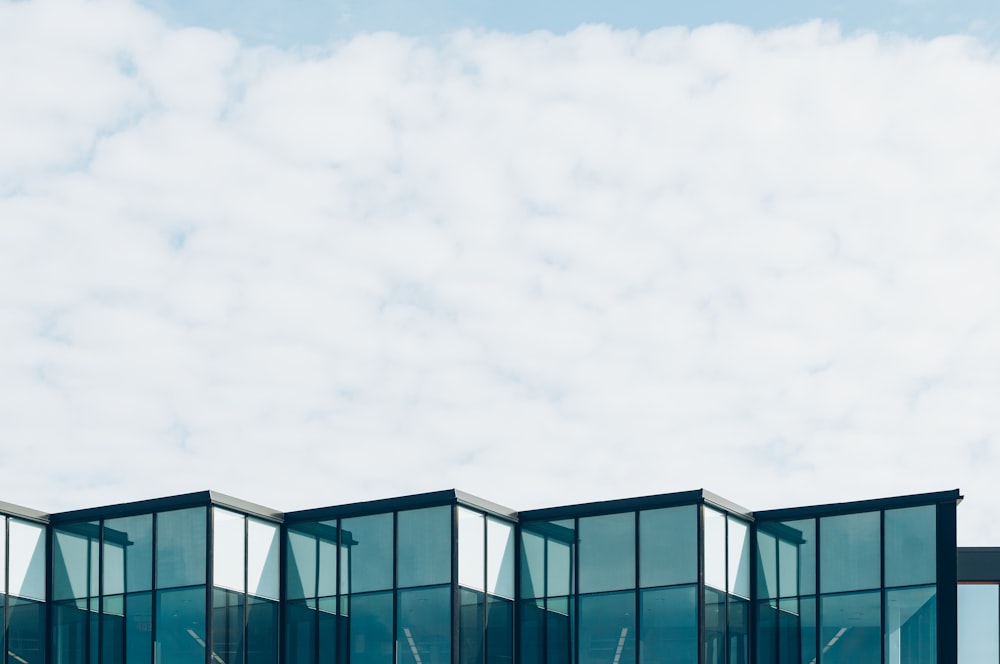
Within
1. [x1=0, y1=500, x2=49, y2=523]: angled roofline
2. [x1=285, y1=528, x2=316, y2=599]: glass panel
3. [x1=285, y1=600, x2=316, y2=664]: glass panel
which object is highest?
[x1=0, y1=500, x2=49, y2=523]: angled roofline

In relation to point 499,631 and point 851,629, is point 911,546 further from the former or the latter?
point 499,631

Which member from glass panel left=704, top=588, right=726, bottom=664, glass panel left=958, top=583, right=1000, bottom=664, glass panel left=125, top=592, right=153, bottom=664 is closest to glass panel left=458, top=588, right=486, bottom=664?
glass panel left=704, top=588, right=726, bottom=664

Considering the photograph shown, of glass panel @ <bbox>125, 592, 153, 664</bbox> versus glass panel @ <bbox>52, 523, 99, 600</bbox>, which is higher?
glass panel @ <bbox>52, 523, 99, 600</bbox>

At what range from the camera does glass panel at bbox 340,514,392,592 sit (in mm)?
37812

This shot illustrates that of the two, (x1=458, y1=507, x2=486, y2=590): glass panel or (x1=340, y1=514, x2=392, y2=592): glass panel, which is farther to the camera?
(x1=340, y1=514, x2=392, y2=592): glass panel

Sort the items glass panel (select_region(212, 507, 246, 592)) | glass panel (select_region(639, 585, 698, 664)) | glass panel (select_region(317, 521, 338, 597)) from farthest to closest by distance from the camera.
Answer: glass panel (select_region(317, 521, 338, 597)) < glass panel (select_region(212, 507, 246, 592)) < glass panel (select_region(639, 585, 698, 664))

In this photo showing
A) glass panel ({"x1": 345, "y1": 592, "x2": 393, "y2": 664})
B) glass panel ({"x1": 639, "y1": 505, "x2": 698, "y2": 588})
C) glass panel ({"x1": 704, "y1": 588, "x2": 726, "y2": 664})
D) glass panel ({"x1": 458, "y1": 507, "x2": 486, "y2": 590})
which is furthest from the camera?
glass panel ({"x1": 345, "y1": 592, "x2": 393, "y2": 664})

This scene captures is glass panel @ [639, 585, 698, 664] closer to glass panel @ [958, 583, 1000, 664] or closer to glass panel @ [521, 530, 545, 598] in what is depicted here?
glass panel @ [521, 530, 545, 598]

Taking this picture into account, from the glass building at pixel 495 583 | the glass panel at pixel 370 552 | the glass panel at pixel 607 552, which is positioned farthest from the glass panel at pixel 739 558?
the glass panel at pixel 370 552

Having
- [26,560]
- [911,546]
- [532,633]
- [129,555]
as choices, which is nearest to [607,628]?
[532,633]

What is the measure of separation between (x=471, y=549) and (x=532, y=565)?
197 cm

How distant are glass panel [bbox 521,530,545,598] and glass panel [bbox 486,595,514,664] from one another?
0.61m

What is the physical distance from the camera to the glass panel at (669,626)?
3616 centimetres

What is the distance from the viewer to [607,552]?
37688mm
